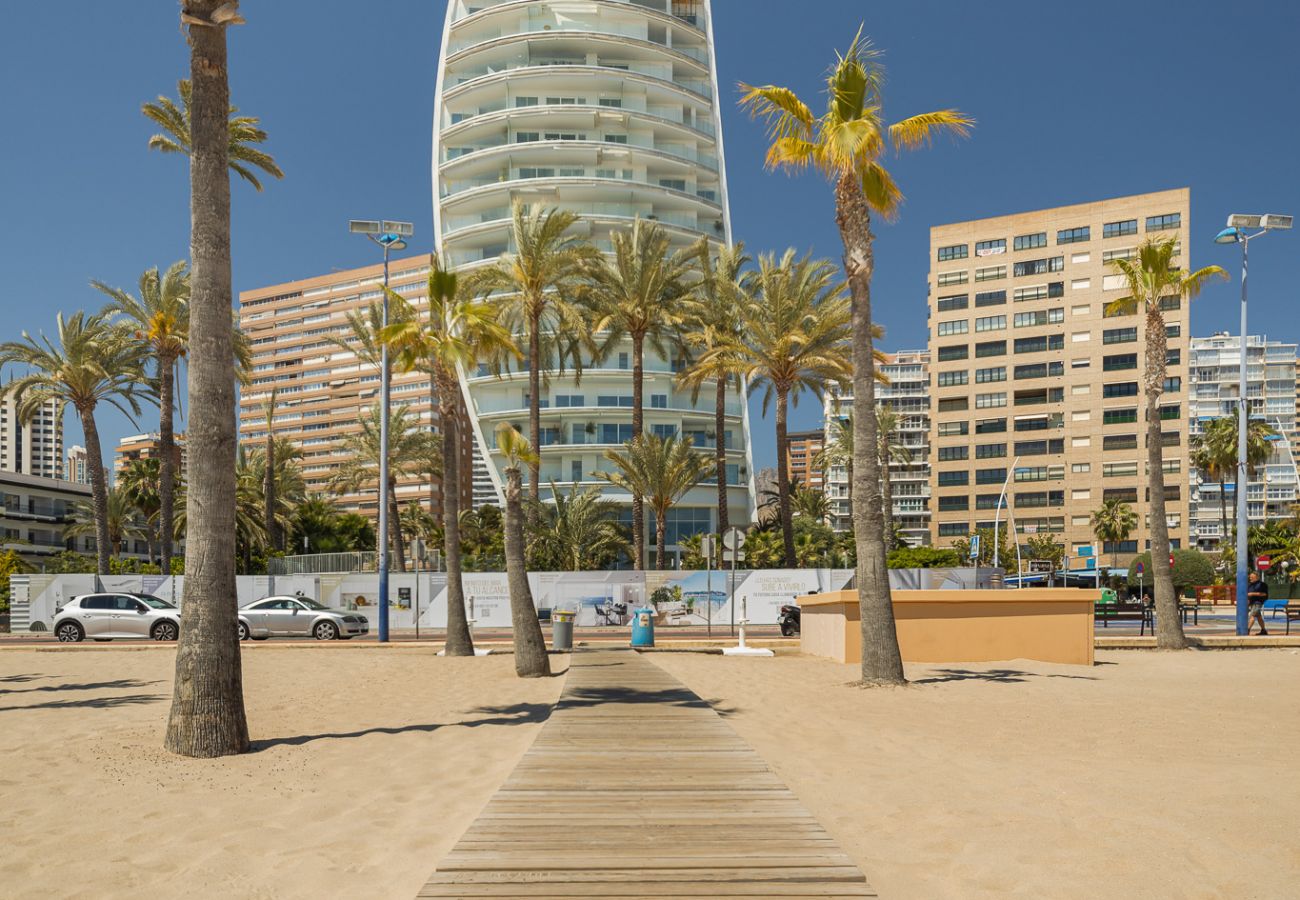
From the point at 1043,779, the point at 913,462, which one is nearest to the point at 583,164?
Result: the point at 1043,779

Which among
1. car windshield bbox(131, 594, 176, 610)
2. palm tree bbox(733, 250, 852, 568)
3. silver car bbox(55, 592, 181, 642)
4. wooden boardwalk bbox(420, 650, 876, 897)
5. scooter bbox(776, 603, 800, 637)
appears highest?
palm tree bbox(733, 250, 852, 568)

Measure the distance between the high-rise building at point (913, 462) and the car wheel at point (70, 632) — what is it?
109 metres

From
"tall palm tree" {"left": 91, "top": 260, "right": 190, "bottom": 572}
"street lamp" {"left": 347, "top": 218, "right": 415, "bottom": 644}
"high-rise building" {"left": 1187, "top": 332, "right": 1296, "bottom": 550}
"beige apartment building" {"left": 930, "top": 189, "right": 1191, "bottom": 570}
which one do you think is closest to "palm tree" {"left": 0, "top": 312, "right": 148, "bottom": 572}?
"tall palm tree" {"left": 91, "top": 260, "right": 190, "bottom": 572}

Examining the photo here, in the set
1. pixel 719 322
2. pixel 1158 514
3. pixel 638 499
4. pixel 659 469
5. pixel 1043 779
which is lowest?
pixel 1043 779

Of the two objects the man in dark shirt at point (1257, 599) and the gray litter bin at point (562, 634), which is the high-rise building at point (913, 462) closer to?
the man in dark shirt at point (1257, 599)

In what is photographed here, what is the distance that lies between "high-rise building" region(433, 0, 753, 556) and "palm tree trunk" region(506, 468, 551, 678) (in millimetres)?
41001

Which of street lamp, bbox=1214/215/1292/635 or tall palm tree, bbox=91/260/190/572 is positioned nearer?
street lamp, bbox=1214/215/1292/635

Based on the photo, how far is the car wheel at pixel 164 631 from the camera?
93.3 ft

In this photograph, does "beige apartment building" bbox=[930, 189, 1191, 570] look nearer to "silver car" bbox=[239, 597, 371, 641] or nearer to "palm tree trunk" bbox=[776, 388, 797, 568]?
"palm tree trunk" bbox=[776, 388, 797, 568]

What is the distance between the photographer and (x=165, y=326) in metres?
38.8

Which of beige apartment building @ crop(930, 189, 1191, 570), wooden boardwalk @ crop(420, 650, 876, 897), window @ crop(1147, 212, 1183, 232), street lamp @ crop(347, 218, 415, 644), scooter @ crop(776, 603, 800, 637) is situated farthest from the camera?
beige apartment building @ crop(930, 189, 1191, 570)

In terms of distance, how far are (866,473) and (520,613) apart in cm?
639

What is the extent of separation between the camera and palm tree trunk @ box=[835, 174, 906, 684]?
1556cm

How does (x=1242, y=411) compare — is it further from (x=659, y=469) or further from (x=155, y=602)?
(x=155, y=602)
